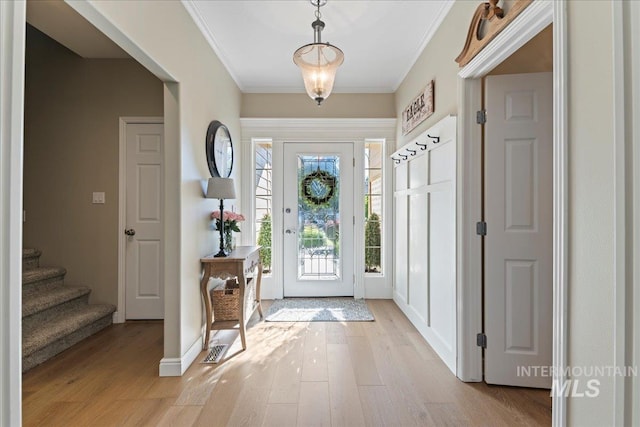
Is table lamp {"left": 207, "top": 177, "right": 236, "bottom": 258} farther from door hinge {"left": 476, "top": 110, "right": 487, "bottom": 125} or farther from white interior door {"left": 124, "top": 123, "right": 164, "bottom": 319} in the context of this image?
door hinge {"left": 476, "top": 110, "right": 487, "bottom": 125}

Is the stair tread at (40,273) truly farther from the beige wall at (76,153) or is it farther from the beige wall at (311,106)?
the beige wall at (311,106)

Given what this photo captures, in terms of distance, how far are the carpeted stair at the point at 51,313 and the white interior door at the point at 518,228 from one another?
10.6ft

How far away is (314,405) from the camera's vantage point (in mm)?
1853

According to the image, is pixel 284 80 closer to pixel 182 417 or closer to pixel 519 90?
pixel 519 90

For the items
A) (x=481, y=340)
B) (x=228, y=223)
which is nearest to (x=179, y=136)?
(x=228, y=223)

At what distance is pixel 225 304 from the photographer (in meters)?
2.67

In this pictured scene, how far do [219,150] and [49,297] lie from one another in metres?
1.96

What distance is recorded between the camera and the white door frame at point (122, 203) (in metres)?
3.19

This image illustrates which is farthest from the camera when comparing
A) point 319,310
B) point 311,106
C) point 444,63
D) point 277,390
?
point 311,106

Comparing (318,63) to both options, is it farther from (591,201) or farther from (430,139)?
(591,201)
